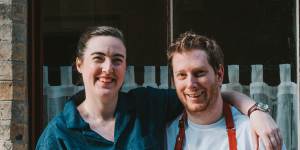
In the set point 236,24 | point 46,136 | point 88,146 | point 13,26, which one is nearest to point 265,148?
point 88,146

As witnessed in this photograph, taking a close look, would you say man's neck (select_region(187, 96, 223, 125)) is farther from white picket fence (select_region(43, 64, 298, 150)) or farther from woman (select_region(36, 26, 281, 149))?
white picket fence (select_region(43, 64, 298, 150))

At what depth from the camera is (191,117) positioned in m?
3.03

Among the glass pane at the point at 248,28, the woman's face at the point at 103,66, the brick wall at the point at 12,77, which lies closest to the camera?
the woman's face at the point at 103,66

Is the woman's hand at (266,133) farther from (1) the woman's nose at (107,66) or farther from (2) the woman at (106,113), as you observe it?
(1) the woman's nose at (107,66)

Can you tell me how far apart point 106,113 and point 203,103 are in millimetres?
484

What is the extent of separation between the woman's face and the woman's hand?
672 mm

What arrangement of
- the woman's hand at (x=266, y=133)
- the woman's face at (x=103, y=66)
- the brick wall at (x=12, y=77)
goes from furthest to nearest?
the brick wall at (x=12, y=77), the woman's face at (x=103, y=66), the woman's hand at (x=266, y=133)

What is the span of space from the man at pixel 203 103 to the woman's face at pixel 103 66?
0.27 m

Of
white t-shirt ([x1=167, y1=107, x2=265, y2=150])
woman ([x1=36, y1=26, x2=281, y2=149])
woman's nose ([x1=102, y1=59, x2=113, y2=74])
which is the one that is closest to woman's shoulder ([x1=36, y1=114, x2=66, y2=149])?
woman ([x1=36, y1=26, x2=281, y2=149])

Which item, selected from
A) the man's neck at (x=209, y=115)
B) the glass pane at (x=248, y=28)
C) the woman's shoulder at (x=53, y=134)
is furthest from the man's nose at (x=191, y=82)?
the glass pane at (x=248, y=28)

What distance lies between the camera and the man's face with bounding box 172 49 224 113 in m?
2.92

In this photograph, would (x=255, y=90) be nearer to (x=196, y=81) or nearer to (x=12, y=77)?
(x=196, y=81)

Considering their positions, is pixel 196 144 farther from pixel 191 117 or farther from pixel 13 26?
pixel 13 26

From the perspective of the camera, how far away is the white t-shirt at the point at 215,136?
2.89 m
